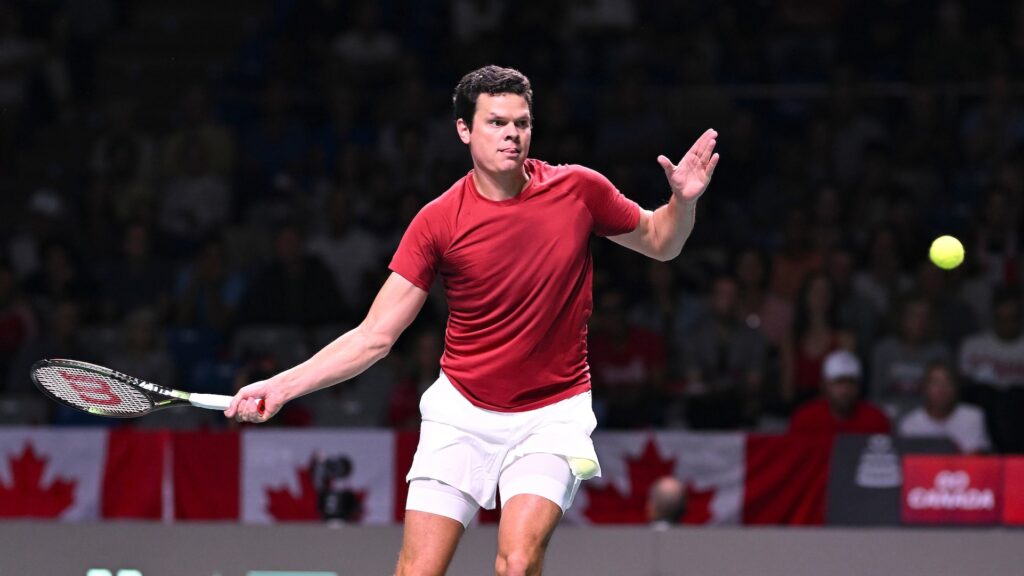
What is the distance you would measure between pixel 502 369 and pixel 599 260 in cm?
745

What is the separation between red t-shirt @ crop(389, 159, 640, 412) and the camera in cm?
614

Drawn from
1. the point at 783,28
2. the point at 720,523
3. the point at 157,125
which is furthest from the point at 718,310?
the point at 157,125

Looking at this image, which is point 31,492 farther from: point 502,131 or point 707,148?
point 707,148

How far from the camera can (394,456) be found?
10812 mm

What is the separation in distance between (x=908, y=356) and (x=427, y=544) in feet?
22.2

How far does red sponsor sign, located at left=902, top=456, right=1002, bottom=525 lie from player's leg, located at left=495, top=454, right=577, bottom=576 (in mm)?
4584

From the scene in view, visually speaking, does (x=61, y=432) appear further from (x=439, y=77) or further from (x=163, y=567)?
(x=439, y=77)

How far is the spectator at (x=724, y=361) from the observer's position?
11719mm

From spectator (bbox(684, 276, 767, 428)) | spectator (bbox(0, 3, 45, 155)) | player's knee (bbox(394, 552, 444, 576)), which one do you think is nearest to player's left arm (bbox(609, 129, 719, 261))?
player's knee (bbox(394, 552, 444, 576))

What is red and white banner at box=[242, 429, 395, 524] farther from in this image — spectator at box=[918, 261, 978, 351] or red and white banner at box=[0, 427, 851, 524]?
spectator at box=[918, 261, 978, 351]

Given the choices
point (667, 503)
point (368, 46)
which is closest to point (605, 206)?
point (667, 503)

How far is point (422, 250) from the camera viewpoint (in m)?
6.21

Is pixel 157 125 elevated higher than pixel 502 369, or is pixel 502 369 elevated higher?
pixel 157 125

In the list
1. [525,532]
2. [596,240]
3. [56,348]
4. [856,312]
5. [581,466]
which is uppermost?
[596,240]
